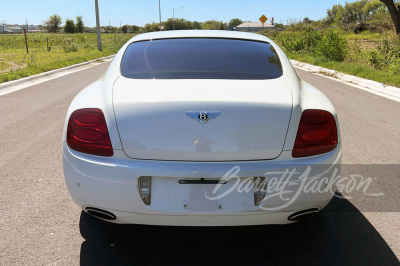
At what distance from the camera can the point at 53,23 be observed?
118125 mm

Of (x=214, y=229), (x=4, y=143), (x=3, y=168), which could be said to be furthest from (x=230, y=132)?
(x=4, y=143)

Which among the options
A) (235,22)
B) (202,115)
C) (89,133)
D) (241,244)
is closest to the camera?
(202,115)

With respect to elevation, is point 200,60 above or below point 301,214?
above

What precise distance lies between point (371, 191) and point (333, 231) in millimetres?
1052

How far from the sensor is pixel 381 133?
6.11m

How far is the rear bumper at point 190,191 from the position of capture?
229 cm

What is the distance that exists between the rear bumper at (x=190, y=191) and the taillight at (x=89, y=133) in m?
0.05

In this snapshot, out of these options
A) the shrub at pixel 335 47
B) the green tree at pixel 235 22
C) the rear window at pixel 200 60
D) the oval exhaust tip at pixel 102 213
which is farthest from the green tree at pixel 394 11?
the green tree at pixel 235 22

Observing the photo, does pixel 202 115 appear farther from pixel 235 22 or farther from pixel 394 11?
pixel 235 22

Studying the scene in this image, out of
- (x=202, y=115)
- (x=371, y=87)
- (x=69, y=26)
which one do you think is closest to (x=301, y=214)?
(x=202, y=115)

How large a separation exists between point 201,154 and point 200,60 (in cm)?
95

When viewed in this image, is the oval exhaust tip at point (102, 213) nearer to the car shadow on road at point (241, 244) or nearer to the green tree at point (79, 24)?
the car shadow on road at point (241, 244)

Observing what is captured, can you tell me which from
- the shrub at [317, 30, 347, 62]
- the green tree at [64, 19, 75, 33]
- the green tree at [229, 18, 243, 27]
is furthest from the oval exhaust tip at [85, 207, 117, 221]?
the green tree at [229, 18, 243, 27]

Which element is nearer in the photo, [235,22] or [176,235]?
[176,235]
